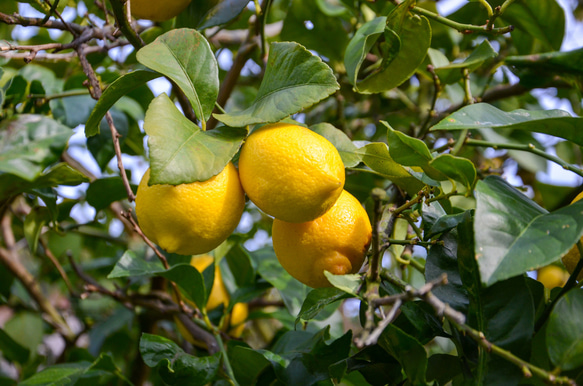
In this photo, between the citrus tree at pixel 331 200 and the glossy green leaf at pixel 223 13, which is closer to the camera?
the citrus tree at pixel 331 200

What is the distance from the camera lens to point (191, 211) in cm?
60

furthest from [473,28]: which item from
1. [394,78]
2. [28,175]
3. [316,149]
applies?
[28,175]

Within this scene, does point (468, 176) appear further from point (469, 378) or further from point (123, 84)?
point (123, 84)

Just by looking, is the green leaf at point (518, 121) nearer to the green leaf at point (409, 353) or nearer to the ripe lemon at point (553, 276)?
the green leaf at point (409, 353)

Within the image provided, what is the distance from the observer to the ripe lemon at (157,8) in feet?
2.71

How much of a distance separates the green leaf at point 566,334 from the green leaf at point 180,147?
1.32 ft

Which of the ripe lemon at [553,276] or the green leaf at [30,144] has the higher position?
the green leaf at [30,144]

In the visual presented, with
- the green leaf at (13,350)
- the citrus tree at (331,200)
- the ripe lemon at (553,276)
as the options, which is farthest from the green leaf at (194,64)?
the green leaf at (13,350)

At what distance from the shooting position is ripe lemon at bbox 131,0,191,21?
2.71 feet

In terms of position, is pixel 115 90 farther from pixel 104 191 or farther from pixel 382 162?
pixel 104 191

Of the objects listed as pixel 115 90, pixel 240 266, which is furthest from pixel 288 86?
pixel 240 266

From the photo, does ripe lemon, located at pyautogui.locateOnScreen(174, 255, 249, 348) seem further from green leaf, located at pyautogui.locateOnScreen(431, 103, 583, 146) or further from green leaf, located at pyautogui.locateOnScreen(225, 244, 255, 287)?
green leaf, located at pyautogui.locateOnScreen(431, 103, 583, 146)

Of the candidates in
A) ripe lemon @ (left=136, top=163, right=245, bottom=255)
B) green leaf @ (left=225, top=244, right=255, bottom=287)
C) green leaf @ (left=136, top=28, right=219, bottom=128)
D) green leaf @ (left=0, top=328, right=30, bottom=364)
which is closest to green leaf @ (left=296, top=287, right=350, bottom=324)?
ripe lemon @ (left=136, top=163, right=245, bottom=255)

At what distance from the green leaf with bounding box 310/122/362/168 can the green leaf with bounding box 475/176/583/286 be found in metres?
0.20
